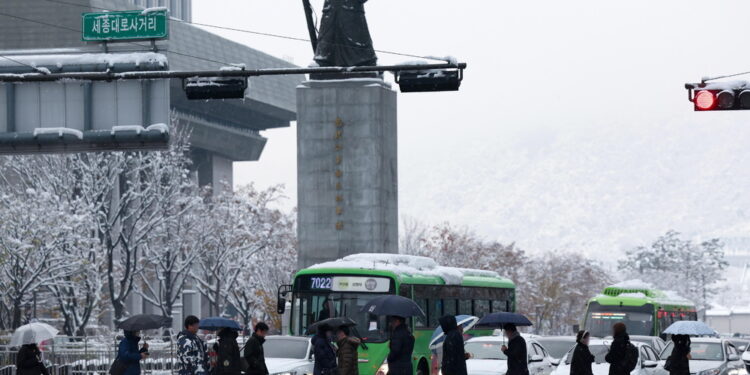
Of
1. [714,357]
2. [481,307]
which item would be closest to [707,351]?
[714,357]

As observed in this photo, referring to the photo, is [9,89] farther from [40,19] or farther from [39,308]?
[40,19]

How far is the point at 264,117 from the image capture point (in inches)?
4993

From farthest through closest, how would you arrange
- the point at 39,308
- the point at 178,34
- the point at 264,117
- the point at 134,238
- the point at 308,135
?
the point at 264,117 → the point at 178,34 → the point at 39,308 → the point at 134,238 → the point at 308,135

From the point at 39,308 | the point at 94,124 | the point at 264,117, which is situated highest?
the point at 264,117

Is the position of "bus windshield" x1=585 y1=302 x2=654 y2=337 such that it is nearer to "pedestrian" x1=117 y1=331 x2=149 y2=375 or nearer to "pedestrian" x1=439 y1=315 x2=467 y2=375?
"pedestrian" x1=439 y1=315 x2=467 y2=375

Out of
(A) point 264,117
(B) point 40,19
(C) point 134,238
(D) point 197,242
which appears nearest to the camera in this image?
(C) point 134,238

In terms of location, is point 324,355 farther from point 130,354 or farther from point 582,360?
point 582,360

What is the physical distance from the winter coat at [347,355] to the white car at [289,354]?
4419mm

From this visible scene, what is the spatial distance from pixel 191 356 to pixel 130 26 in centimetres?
1162

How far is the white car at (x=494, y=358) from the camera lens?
2609cm

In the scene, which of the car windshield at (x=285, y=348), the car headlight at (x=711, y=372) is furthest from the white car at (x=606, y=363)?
the car windshield at (x=285, y=348)

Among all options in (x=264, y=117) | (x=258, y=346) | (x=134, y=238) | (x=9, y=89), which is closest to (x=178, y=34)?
(x=264, y=117)

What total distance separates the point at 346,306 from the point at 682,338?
10346 millimetres

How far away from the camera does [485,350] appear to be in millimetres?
27484
